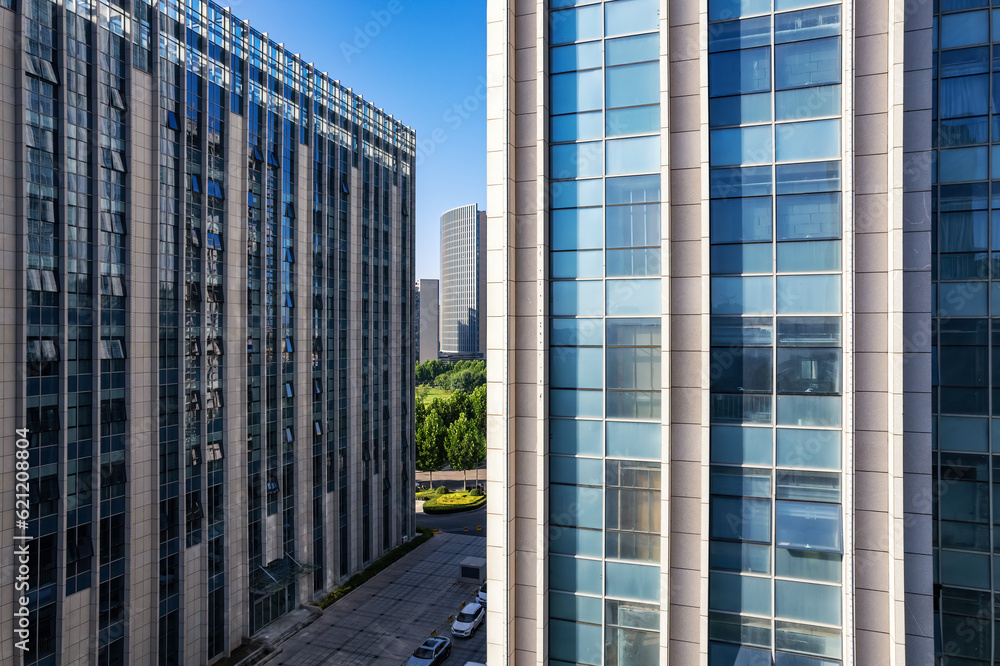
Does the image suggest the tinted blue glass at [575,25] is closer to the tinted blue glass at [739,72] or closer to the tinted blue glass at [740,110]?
the tinted blue glass at [739,72]

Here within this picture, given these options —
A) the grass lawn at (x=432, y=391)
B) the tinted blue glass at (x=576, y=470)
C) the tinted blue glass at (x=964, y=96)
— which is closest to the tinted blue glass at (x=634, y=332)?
the tinted blue glass at (x=576, y=470)

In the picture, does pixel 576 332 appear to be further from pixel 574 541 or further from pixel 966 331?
pixel 966 331

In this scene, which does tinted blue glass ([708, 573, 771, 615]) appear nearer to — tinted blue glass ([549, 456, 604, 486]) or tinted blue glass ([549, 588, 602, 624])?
tinted blue glass ([549, 588, 602, 624])

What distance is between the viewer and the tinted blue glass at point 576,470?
16.4 meters

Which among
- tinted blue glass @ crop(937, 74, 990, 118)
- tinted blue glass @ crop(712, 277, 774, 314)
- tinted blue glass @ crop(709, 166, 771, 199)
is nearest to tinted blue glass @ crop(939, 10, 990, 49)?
tinted blue glass @ crop(937, 74, 990, 118)

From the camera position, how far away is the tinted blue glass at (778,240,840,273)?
1486 cm

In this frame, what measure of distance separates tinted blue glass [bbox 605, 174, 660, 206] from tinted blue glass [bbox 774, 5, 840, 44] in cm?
491

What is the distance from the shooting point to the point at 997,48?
1731cm

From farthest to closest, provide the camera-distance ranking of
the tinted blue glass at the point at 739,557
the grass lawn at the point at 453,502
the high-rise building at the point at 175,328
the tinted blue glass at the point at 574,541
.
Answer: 1. the grass lawn at the point at 453,502
2. the high-rise building at the point at 175,328
3. the tinted blue glass at the point at 574,541
4. the tinted blue glass at the point at 739,557

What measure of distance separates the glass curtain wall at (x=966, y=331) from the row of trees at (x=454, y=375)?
106m

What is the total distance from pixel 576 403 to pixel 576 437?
1.01 m

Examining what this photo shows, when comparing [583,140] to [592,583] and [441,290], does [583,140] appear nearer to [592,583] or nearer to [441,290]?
[592,583]

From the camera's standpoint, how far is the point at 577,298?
54.4 ft

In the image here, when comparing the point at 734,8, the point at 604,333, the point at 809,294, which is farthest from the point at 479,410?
the point at 734,8
